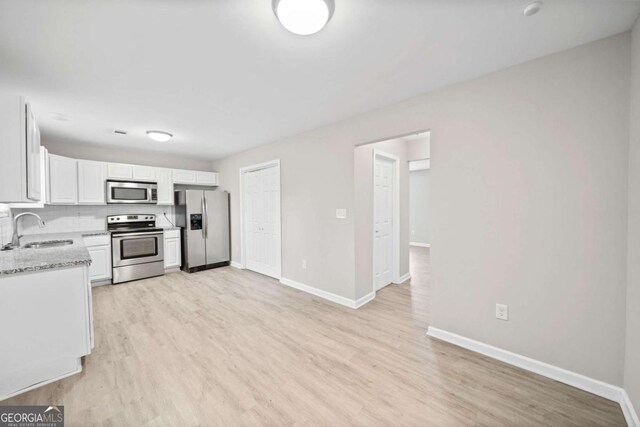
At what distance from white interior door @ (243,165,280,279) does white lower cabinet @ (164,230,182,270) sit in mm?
1374

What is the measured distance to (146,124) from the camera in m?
3.28

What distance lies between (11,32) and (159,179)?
11.7 feet

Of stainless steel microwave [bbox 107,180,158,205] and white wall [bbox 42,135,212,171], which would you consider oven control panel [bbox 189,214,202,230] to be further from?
white wall [bbox 42,135,212,171]

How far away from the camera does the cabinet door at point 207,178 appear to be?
547 centimetres

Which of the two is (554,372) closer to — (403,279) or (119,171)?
(403,279)

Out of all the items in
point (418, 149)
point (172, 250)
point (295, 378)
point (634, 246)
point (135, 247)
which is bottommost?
point (295, 378)

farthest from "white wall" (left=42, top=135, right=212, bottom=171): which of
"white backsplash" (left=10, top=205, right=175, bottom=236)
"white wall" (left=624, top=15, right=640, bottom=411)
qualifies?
"white wall" (left=624, top=15, right=640, bottom=411)

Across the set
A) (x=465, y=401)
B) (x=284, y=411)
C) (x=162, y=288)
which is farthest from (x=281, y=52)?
(x=162, y=288)

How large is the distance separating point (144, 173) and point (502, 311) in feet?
19.2

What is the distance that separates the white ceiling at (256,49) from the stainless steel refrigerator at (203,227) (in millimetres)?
2388

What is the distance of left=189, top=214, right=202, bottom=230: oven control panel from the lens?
193 inches

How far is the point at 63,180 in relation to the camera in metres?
3.79

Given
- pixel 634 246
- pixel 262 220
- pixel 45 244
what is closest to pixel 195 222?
pixel 262 220

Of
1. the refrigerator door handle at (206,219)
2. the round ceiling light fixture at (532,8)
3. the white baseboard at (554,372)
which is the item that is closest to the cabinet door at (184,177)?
the refrigerator door handle at (206,219)
